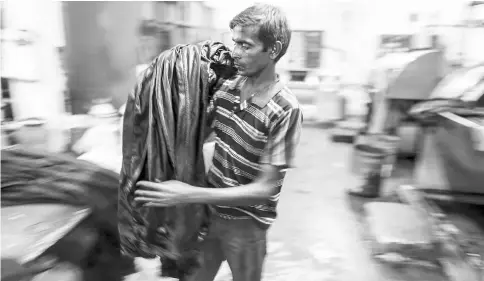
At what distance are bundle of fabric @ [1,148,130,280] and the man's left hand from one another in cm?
49

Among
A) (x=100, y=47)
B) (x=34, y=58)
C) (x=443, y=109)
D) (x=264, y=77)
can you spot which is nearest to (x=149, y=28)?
(x=100, y=47)

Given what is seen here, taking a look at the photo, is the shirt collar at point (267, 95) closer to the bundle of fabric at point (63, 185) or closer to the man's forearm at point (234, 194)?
the man's forearm at point (234, 194)

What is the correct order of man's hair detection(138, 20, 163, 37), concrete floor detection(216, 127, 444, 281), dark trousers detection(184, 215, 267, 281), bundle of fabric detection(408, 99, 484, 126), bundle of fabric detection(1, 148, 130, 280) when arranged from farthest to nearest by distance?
man's hair detection(138, 20, 163, 37), bundle of fabric detection(408, 99, 484, 126), concrete floor detection(216, 127, 444, 281), bundle of fabric detection(1, 148, 130, 280), dark trousers detection(184, 215, 267, 281)

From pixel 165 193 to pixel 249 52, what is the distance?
16.1 inches

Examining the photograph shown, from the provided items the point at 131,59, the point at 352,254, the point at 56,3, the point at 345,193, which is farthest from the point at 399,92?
the point at 56,3

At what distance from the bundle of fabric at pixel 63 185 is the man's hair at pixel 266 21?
0.80 m

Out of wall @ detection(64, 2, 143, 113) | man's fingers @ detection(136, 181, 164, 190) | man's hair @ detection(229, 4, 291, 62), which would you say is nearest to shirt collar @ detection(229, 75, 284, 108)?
man's hair @ detection(229, 4, 291, 62)

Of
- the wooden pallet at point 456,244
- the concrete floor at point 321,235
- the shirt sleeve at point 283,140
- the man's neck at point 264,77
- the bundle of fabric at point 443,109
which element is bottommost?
the concrete floor at point 321,235

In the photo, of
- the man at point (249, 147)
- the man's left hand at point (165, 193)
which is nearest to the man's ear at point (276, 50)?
the man at point (249, 147)

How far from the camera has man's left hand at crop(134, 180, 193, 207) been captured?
0.88 meters

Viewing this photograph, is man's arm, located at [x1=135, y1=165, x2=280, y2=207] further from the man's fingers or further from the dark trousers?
the dark trousers

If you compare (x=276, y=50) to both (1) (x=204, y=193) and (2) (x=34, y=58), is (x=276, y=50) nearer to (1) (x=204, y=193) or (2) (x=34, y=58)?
(1) (x=204, y=193)

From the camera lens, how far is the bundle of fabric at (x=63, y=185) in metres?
1.22

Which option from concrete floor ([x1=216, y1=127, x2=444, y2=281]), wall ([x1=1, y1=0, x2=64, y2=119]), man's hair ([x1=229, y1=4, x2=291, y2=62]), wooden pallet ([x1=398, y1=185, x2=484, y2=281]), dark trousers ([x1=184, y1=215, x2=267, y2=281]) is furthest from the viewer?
wall ([x1=1, y1=0, x2=64, y2=119])
